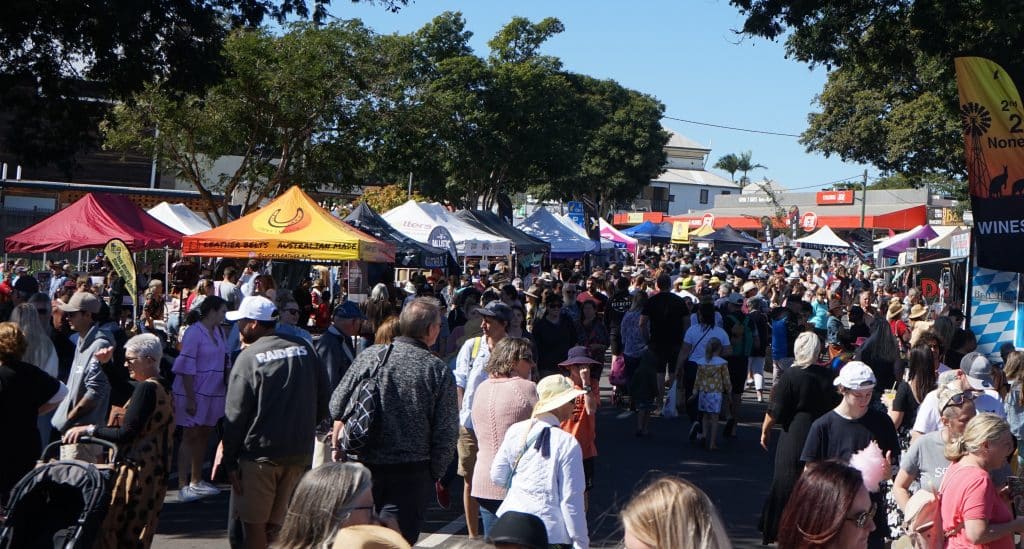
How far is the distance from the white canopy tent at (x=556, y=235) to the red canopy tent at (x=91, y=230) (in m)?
13.5

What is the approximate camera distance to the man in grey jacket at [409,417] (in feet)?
18.8

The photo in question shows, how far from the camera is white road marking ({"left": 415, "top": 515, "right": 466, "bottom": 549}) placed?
7.78 m

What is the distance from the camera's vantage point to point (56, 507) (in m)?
5.22

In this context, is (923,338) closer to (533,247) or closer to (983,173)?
(983,173)

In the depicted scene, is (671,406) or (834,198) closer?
(671,406)

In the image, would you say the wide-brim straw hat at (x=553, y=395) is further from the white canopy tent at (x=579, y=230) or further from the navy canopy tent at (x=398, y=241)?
the white canopy tent at (x=579, y=230)

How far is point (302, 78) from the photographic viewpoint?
25.9m

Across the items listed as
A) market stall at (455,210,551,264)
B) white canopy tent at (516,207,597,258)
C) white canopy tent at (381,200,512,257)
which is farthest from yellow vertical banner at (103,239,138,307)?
white canopy tent at (516,207,597,258)

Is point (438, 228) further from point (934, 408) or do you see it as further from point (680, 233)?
point (680, 233)

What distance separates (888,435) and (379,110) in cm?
2254

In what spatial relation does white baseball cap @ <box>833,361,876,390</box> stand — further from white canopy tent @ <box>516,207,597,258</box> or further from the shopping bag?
white canopy tent @ <box>516,207,597,258</box>

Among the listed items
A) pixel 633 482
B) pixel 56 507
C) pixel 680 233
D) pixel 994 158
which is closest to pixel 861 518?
Answer: pixel 56 507

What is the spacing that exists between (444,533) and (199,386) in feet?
7.98

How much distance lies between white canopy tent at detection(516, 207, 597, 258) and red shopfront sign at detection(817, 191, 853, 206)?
154 feet
